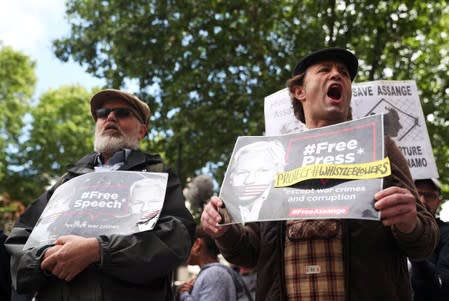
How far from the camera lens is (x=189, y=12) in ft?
35.0

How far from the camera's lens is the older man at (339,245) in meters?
2.16

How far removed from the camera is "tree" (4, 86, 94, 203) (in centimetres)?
2367

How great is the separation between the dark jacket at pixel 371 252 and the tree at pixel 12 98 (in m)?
22.3

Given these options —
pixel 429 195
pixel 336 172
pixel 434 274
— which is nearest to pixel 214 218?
pixel 336 172

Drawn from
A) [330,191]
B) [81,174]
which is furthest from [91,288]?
[330,191]

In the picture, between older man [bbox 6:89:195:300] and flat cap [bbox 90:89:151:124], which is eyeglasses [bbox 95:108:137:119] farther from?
older man [bbox 6:89:195:300]

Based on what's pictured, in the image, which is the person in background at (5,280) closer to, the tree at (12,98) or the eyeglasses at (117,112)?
the eyeglasses at (117,112)

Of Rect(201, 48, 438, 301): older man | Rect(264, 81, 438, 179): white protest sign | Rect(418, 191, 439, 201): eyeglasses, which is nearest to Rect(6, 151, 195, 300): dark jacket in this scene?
Rect(201, 48, 438, 301): older man

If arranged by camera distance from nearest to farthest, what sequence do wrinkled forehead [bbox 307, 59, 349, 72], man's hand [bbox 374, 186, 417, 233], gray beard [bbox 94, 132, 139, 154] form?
man's hand [bbox 374, 186, 417, 233], wrinkled forehead [bbox 307, 59, 349, 72], gray beard [bbox 94, 132, 139, 154]

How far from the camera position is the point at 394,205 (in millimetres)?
1963

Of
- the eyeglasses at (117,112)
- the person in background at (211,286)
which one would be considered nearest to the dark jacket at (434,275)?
the person in background at (211,286)

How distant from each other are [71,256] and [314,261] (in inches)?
47.2

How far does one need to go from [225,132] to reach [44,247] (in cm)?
771

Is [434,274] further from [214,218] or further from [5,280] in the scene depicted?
[5,280]
